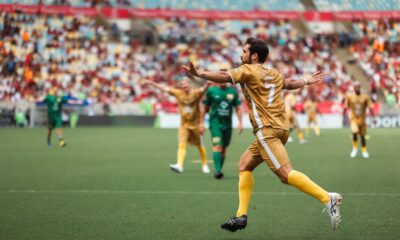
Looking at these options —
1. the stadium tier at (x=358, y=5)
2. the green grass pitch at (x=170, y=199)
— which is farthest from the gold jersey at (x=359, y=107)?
the stadium tier at (x=358, y=5)

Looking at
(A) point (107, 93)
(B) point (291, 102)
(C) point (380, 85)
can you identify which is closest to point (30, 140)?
(B) point (291, 102)

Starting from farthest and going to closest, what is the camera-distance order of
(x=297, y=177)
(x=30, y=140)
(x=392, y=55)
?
(x=392, y=55) < (x=30, y=140) < (x=297, y=177)

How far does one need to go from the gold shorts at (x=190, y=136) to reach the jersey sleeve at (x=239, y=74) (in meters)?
7.76

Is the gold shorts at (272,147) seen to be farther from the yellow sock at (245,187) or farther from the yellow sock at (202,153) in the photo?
the yellow sock at (202,153)

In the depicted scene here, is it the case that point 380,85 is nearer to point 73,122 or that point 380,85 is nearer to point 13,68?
point 73,122

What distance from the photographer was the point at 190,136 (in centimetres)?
1555

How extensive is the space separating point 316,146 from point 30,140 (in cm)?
1138

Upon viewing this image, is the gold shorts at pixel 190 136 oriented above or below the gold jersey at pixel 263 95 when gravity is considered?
below

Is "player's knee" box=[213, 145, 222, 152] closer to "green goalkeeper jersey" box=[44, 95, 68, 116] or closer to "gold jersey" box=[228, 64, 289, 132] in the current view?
"gold jersey" box=[228, 64, 289, 132]

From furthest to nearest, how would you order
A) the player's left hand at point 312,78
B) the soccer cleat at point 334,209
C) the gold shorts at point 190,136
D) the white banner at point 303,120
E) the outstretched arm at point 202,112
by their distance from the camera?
the white banner at point 303,120 → the gold shorts at point 190,136 → the outstretched arm at point 202,112 → the player's left hand at point 312,78 → the soccer cleat at point 334,209

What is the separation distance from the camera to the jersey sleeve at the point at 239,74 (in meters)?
7.55

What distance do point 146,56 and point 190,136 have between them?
32.4m

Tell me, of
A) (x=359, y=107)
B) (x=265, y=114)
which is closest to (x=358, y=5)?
(x=359, y=107)

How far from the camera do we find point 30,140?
92.5ft
